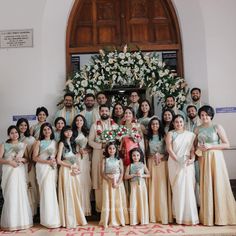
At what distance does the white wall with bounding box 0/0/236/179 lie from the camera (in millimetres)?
6039

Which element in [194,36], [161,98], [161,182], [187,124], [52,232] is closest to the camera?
[52,232]

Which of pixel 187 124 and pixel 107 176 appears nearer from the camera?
pixel 107 176

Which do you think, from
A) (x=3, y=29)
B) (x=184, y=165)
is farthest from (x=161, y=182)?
(x=3, y=29)

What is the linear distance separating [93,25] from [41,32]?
1.08 metres

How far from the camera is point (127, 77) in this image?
5.94 m

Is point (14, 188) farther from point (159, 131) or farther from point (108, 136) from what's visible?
point (159, 131)

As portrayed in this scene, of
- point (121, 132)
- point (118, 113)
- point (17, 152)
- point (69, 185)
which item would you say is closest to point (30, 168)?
point (17, 152)

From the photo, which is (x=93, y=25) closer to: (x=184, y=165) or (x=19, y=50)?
(x=19, y=50)

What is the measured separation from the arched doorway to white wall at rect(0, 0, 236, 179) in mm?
274

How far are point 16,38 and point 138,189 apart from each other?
3.78 m

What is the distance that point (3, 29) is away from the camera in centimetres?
615

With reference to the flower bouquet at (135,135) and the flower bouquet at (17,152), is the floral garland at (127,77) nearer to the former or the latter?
the flower bouquet at (135,135)

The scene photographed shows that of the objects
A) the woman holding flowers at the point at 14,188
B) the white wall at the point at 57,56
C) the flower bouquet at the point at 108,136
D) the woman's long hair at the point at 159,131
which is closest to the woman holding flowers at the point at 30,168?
the woman holding flowers at the point at 14,188

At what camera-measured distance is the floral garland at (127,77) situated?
5.83 meters
